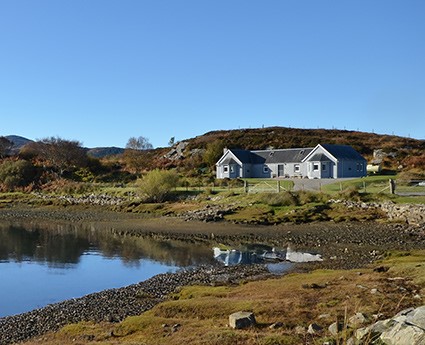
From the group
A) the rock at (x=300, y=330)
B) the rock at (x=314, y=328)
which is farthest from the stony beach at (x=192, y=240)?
the rock at (x=314, y=328)

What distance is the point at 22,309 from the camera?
1669 centimetres

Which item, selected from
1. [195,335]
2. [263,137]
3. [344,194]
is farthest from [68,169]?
[195,335]

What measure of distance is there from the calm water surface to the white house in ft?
108

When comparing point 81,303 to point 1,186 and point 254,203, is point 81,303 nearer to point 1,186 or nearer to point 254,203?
point 254,203

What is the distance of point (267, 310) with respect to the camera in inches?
467

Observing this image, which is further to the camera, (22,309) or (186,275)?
(186,275)

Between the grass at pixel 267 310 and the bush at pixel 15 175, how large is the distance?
65137 millimetres

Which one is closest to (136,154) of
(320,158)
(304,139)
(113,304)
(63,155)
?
(63,155)

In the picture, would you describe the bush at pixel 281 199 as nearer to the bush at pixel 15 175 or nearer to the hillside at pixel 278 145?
the hillside at pixel 278 145

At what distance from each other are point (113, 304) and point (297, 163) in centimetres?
5122

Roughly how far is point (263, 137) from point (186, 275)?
82703mm

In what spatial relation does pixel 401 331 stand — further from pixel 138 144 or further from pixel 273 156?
pixel 138 144

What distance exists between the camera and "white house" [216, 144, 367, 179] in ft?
199

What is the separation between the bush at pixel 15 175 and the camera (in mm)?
73750
